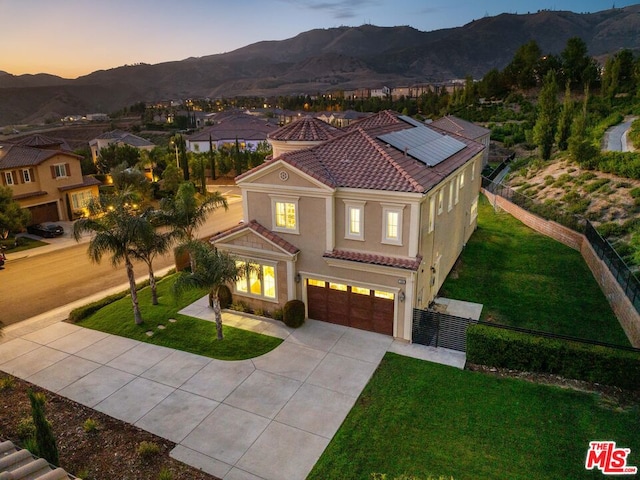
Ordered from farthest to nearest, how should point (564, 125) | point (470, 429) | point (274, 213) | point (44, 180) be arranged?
1. point (564, 125)
2. point (44, 180)
3. point (274, 213)
4. point (470, 429)

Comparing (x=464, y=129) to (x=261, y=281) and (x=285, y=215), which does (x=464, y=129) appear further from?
(x=261, y=281)

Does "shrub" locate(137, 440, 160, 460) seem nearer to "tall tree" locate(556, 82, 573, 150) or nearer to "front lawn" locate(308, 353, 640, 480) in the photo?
"front lawn" locate(308, 353, 640, 480)

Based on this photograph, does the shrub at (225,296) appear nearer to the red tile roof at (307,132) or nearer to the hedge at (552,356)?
the red tile roof at (307,132)

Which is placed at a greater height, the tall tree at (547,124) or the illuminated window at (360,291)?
the tall tree at (547,124)

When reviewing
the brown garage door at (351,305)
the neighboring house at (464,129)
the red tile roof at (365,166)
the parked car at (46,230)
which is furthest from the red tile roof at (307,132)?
the neighboring house at (464,129)

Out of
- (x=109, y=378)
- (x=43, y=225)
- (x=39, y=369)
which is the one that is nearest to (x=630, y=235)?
(x=109, y=378)

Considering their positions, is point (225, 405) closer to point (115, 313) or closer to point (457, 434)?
point (457, 434)

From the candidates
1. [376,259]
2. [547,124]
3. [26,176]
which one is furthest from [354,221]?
[547,124]
